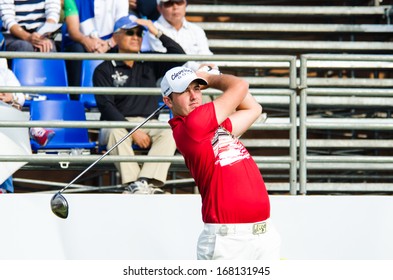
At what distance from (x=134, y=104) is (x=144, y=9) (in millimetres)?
1866

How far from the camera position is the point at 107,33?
8.25 metres

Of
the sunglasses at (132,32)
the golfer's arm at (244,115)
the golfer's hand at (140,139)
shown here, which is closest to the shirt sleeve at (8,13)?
the sunglasses at (132,32)

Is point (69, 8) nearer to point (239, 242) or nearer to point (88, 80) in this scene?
point (88, 80)

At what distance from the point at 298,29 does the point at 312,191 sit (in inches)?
90.5

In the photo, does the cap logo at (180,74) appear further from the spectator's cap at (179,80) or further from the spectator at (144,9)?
the spectator at (144,9)

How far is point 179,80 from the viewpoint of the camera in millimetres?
4723

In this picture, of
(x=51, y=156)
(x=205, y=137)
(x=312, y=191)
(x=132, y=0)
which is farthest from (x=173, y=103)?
(x=132, y=0)

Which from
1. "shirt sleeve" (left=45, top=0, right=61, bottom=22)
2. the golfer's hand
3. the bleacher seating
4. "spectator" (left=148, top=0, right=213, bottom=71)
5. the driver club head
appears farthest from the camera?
the bleacher seating

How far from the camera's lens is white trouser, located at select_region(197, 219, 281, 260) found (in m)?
4.72

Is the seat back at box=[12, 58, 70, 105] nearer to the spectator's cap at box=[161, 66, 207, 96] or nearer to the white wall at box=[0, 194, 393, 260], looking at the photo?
the white wall at box=[0, 194, 393, 260]

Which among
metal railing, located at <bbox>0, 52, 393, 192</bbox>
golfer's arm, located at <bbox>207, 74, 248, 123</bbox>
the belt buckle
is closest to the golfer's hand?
metal railing, located at <bbox>0, 52, 393, 192</bbox>

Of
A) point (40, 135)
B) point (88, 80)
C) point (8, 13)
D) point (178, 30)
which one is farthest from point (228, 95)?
point (8, 13)

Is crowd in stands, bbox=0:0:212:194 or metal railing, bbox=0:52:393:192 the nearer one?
metal railing, bbox=0:52:393:192

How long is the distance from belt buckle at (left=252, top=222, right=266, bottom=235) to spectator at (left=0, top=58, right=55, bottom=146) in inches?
105
